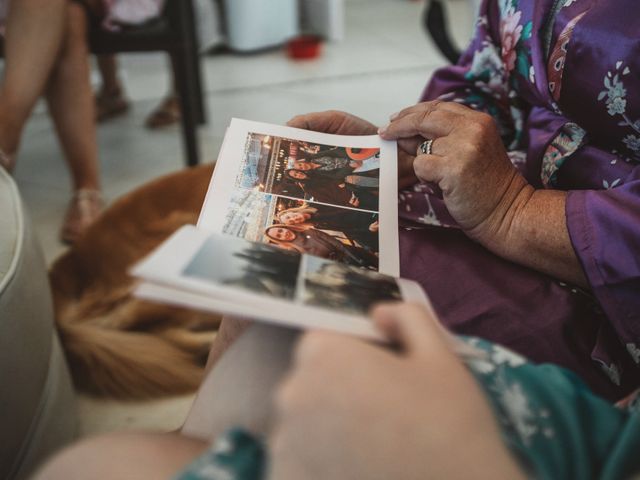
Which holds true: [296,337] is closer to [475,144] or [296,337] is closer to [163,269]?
[163,269]

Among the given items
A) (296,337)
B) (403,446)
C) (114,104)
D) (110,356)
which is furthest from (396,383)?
(114,104)

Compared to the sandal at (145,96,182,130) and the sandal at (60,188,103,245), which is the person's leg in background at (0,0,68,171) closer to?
the sandal at (60,188,103,245)

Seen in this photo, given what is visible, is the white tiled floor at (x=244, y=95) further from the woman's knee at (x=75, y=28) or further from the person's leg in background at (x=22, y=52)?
the woman's knee at (x=75, y=28)

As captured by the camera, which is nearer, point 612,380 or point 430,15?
point 612,380

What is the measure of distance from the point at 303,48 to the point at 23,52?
1.28 m

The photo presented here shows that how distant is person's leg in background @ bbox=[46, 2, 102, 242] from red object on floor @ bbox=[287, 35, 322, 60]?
112 cm

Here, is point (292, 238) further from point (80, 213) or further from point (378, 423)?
point (80, 213)

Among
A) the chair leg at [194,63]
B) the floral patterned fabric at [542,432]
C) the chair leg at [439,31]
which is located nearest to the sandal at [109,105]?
the chair leg at [194,63]

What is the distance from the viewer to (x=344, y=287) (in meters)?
0.44

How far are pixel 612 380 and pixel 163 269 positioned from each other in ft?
1.38

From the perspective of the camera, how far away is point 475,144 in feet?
2.01

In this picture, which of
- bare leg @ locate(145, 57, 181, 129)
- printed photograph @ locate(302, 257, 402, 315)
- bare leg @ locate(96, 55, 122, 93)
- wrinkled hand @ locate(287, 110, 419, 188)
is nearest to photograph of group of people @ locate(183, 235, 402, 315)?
printed photograph @ locate(302, 257, 402, 315)

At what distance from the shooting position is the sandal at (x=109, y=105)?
1977 mm

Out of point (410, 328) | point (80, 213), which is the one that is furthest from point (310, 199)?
point (80, 213)
